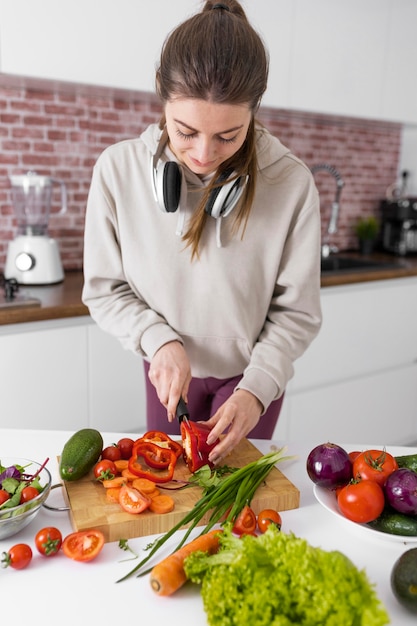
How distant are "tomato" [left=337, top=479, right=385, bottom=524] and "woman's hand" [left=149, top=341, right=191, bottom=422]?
1.39 ft

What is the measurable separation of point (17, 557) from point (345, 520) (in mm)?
509

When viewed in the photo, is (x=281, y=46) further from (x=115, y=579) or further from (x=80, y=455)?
(x=115, y=579)

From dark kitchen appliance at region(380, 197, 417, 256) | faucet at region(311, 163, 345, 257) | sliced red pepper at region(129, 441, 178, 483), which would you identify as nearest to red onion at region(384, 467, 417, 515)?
sliced red pepper at region(129, 441, 178, 483)

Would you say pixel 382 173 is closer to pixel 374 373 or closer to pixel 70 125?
pixel 374 373

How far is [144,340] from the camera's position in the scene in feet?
4.86

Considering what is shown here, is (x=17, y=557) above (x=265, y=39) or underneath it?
underneath

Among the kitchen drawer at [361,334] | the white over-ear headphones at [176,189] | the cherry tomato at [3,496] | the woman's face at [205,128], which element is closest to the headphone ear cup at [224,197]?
the white over-ear headphones at [176,189]

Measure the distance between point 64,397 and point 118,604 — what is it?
4.87 ft

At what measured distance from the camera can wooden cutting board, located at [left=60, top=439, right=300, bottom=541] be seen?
101 centimetres

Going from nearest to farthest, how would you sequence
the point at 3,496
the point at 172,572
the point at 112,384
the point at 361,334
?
1. the point at 172,572
2. the point at 3,496
3. the point at 112,384
4. the point at 361,334

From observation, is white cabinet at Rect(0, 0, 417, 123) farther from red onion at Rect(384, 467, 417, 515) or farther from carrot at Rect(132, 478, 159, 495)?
red onion at Rect(384, 467, 417, 515)

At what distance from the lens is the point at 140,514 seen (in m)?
1.03

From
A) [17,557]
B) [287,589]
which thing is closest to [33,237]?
[17,557]

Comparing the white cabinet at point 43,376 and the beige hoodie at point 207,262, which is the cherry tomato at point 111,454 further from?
the white cabinet at point 43,376
